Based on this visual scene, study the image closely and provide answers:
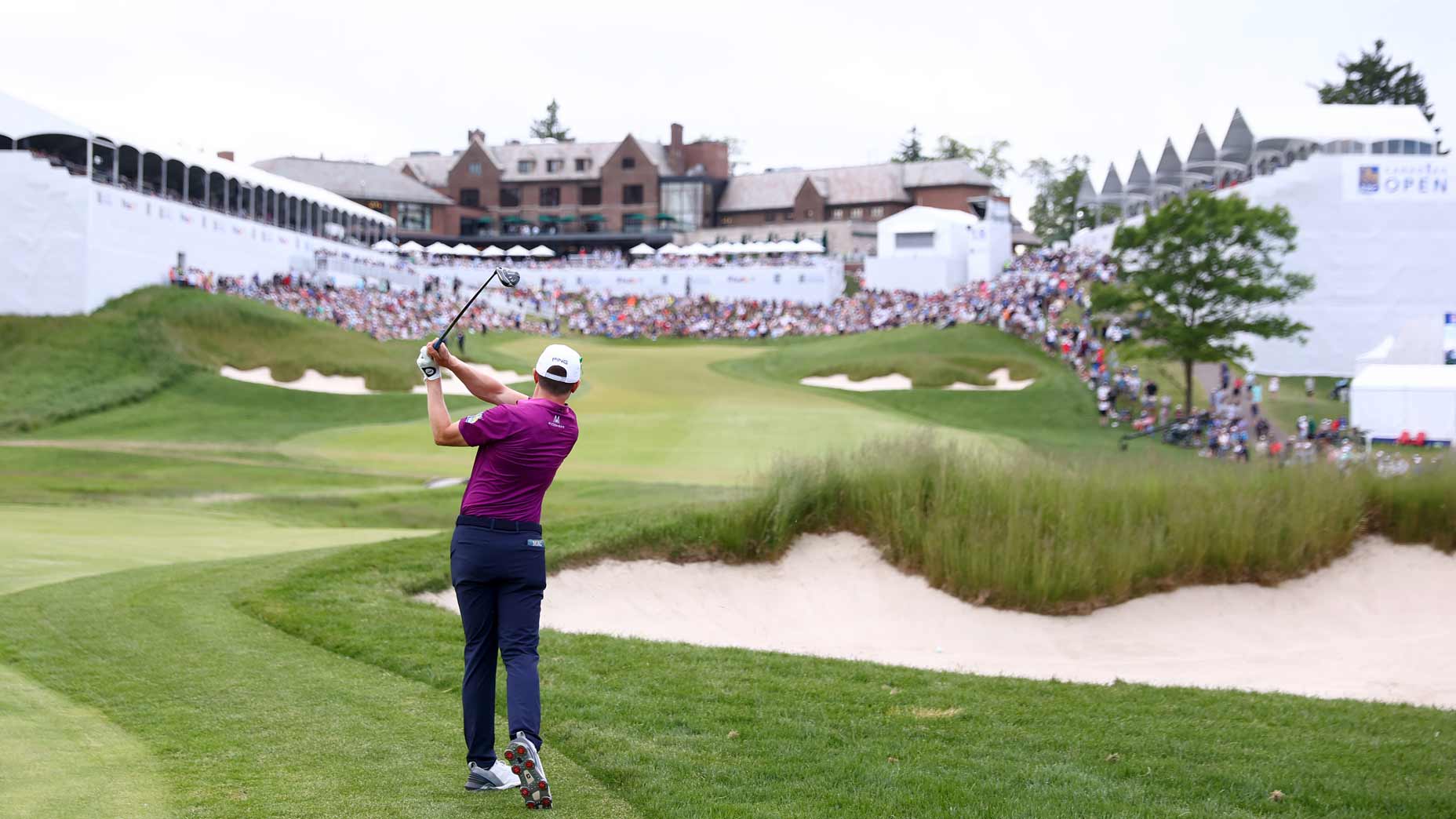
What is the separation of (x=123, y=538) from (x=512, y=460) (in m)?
11.9

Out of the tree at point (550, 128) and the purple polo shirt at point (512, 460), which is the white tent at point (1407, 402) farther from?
the tree at point (550, 128)

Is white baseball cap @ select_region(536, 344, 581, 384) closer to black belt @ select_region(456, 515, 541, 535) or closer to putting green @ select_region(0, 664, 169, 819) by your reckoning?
black belt @ select_region(456, 515, 541, 535)

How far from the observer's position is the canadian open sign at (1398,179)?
51.6m

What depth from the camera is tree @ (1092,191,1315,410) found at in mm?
40750

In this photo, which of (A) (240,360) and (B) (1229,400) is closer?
(B) (1229,400)

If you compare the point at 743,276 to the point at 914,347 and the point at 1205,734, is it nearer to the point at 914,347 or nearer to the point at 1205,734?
the point at 914,347

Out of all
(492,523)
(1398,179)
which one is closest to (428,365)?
(492,523)

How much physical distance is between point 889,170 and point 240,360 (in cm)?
6471

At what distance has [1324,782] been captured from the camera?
6602 mm

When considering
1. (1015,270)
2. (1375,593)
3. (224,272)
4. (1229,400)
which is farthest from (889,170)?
(1375,593)

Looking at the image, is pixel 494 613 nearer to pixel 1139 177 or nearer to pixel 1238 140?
pixel 1238 140

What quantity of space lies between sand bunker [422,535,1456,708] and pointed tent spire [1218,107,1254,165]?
5000 cm

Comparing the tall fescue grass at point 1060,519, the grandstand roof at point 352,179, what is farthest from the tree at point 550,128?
the tall fescue grass at point 1060,519

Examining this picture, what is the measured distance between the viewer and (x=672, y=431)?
35.2 meters
